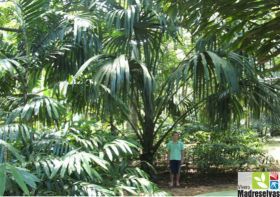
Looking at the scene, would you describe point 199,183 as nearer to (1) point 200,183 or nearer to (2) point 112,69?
(1) point 200,183

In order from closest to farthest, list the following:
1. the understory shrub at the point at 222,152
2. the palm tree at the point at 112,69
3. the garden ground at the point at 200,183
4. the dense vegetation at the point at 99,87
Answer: the dense vegetation at the point at 99,87
the palm tree at the point at 112,69
the garden ground at the point at 200,183
the understory shrub at the point at 222,152

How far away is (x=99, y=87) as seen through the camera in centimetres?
523

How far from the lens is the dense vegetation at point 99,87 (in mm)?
4000

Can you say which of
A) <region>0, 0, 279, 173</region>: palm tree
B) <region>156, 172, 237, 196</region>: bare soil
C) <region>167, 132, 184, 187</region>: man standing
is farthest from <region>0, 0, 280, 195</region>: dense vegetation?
<region>156, 172, 237, 196</region>: bare soil

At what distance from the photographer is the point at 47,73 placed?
6199mm

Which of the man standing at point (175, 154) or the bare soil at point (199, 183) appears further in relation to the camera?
the man standing at point (175, 154)

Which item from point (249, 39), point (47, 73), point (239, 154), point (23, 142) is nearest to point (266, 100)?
point (239, 154)

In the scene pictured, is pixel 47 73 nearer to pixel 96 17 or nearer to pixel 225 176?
pixel 96 17

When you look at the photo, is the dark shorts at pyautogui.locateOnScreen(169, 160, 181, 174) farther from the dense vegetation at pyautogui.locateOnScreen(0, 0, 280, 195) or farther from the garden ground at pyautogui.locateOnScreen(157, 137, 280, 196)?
the dense vegetation at pyautogui.locateOnScreen(0, 0, 280, 195)

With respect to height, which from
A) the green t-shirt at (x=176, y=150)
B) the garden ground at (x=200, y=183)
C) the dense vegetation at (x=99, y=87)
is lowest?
the garden ground at (x=200, y=183)

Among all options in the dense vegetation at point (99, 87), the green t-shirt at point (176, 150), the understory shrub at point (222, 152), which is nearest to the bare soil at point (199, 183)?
the understory shrub at point (222, 152)

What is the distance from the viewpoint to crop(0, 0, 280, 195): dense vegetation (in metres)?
4.00

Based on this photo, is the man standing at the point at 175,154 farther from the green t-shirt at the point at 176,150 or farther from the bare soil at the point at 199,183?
the bare soil at the point at 199,183

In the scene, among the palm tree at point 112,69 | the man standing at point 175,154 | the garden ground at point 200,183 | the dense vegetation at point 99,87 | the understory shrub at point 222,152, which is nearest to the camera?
the dense vegetation at point 99,87
